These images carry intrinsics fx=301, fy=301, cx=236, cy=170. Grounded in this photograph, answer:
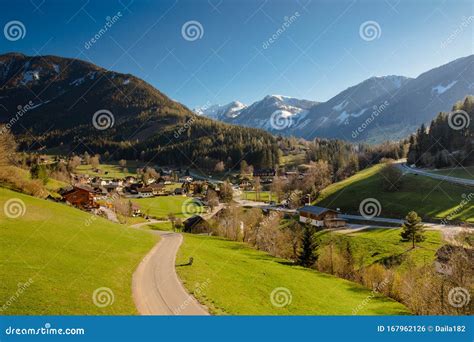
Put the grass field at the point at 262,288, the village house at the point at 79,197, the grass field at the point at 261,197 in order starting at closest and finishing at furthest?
the grass field at the point at 262,288 → the village house at the point at 79,197 → the grass field at the point at 261,197

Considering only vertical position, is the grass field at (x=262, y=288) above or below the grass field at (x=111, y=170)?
below

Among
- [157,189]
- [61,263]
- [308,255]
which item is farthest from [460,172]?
[157,189]

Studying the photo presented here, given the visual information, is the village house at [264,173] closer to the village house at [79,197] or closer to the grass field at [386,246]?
the village house at [79,197]

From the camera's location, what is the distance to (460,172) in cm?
8225

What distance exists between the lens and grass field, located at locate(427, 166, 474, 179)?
7775 cm

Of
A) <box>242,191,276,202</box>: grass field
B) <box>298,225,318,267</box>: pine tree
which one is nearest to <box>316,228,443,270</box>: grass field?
<box>298,225,318,267</box>: pine tree

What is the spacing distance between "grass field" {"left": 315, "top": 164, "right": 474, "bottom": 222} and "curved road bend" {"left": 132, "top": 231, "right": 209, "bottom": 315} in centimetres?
5414

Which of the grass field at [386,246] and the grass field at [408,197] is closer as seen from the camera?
the grass field at [386,246]

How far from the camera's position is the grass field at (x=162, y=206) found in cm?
7994

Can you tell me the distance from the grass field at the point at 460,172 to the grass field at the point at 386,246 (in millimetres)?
38651

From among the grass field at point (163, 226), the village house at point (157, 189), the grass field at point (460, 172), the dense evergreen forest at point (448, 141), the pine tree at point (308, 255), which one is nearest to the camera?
the pine tree at point (308, 255)

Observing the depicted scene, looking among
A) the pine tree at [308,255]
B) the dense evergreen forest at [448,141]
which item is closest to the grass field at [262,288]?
the pine tree at [308,255]

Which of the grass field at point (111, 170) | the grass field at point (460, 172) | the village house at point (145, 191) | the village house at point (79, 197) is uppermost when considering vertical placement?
the grass field at point (460, 172)

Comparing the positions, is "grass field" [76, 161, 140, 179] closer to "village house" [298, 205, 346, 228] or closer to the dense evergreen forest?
"village house" [298, 205, 346, 228]
